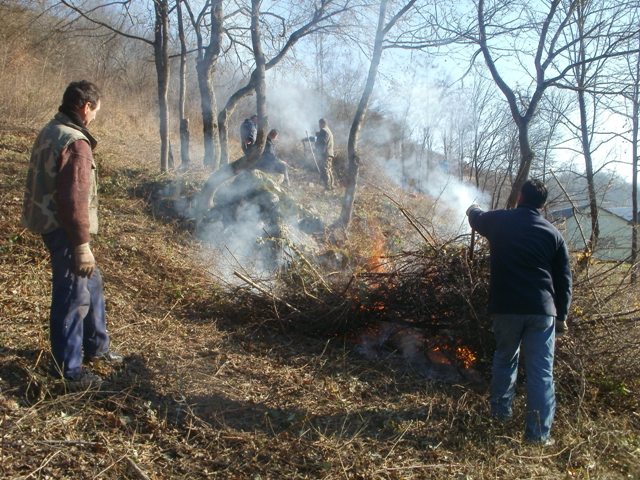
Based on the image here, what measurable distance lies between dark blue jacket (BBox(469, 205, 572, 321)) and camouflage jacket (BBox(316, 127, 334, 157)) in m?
11.5

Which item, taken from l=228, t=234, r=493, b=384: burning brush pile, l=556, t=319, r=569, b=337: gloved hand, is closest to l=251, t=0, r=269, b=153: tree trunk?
l=228, t=234, r=493, b=384: burning brush pile

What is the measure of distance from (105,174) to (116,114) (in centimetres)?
991

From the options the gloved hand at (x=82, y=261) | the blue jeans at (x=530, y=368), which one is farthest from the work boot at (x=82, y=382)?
the blue jeans at (x=530, y=368)

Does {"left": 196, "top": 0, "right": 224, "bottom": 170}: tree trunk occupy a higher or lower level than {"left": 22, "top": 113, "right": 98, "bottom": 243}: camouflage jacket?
higher

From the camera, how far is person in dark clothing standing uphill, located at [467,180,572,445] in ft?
12.2

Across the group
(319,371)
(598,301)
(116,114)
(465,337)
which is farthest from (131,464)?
(116,114)

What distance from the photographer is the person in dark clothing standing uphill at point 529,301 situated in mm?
3707

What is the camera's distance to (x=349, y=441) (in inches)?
131

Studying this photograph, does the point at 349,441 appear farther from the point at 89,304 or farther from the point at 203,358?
the point at 89,304

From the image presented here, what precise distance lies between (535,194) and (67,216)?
322 cm

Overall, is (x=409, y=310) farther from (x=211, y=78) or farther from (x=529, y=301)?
(x=211, y=78)

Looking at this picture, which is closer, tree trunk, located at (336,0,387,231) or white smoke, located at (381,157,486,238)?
tree trunk, located at (336,0,387,231)

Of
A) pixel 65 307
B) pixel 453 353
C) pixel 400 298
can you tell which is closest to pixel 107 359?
pixel 65 307

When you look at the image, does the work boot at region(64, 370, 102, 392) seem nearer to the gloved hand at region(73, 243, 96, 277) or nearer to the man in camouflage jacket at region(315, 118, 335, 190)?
the gloved hand at region(73, 243, 96, 277)
